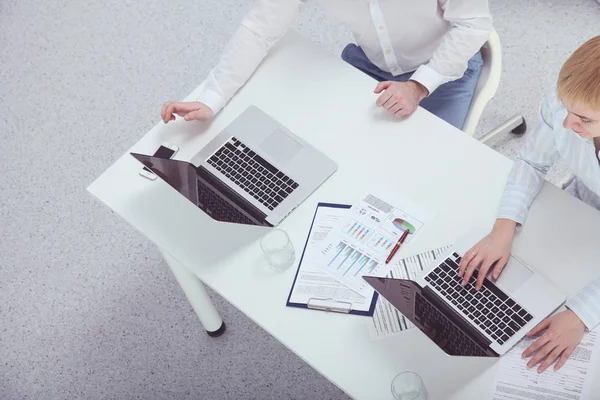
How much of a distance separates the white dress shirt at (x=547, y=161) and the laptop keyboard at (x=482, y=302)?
11 cm

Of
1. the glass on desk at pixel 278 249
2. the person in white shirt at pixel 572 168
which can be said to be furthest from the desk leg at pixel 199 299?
the person in white shirt at pixel 572 168

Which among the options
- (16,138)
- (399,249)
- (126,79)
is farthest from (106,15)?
(399,249)

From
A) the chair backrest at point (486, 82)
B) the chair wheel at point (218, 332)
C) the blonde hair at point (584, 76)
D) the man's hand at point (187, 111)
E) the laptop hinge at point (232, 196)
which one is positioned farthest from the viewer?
the chair wheel at point (218, 332)

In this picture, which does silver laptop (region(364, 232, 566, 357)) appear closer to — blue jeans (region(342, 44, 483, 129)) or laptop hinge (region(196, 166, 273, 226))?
laptop hinge (region(196, 166, 273, 226))

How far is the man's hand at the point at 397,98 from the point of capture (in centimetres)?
164

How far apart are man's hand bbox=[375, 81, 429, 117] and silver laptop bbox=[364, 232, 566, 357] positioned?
1.31ft

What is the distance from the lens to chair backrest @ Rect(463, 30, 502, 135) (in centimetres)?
185

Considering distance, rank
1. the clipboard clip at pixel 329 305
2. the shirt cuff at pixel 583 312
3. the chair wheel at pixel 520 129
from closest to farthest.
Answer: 1. the shirt cuff at pixel 583 312
2. the clipboard clip at pixel 329 305
3. the chair wheel at pixel 520 129

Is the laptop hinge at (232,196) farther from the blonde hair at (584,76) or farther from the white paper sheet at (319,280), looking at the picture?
the blonde hair at (584,76)

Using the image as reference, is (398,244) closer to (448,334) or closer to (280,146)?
(448,334)

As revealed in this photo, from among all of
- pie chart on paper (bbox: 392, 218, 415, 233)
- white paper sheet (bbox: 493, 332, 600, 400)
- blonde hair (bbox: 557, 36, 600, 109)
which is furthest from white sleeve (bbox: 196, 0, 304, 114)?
white paper sheet (bbox: 493, 332, 600, 400)

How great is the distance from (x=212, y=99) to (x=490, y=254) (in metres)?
0.78

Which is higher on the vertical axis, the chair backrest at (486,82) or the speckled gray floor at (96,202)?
the chair backrest at (486,82)

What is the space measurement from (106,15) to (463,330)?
2.30 m
